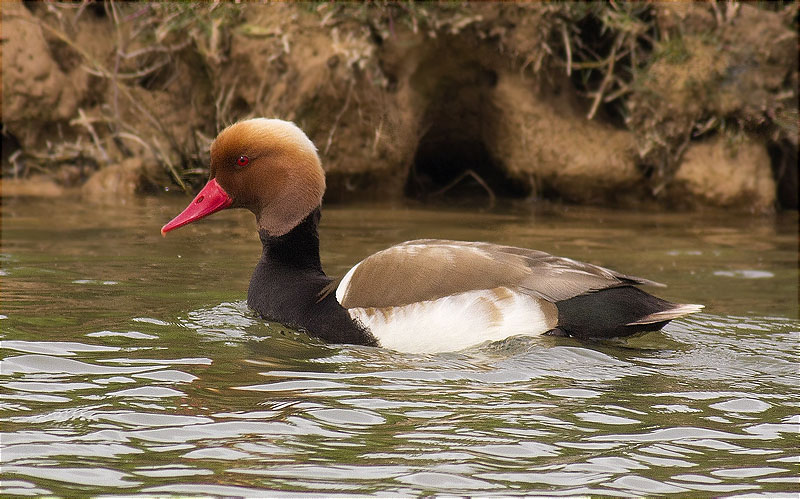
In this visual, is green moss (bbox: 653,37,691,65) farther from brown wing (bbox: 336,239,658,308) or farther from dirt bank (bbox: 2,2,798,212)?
brown wing (bbox: 336,239,658,308)

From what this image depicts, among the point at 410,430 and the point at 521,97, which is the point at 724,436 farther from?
the point at 521,97

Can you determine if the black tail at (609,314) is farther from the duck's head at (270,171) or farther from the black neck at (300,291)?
the duck's head at (270,171)

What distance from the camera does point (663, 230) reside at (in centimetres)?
859

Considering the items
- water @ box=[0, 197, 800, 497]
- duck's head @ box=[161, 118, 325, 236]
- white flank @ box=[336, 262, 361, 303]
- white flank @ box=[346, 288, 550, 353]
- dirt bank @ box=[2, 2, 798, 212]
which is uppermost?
dirt bank @ box=[2, 2, 798, 212]

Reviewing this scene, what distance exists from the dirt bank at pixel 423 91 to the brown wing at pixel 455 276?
415 centimetres

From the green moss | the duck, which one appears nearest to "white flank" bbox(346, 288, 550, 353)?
the duck

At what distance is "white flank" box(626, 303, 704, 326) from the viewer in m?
4.57

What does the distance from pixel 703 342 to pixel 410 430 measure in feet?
6.55

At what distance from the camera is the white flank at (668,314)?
457 centimetres

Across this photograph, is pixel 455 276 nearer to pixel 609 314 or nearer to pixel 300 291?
pixel 609 314

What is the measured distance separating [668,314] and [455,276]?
2.94 ft

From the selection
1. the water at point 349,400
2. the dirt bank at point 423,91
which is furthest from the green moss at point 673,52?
the water at point 349,400

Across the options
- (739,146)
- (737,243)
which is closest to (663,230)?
(737,243)

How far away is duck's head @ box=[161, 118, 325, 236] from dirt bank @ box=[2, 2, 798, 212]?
348cm
